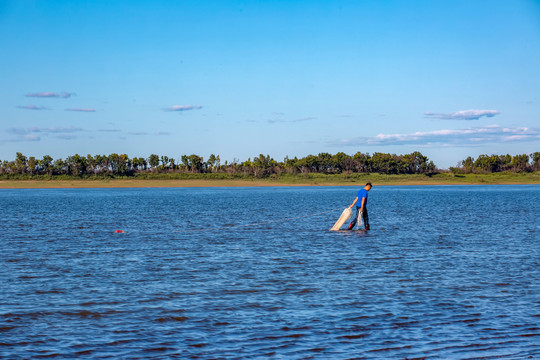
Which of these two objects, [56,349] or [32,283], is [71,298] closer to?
[32,283]

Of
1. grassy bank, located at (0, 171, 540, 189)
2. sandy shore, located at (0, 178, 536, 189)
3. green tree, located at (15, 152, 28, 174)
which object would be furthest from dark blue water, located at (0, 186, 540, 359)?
green tree, located at (15, 152, 28, 174)

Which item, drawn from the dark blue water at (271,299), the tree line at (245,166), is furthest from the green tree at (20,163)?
the dark blue water at (271,299)

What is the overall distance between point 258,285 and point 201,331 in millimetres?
4440

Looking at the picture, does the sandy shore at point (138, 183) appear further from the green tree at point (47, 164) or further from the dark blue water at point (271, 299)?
the dark blue water at point (271, 299)

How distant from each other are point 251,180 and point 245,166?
2085cm

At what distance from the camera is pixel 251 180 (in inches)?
6619

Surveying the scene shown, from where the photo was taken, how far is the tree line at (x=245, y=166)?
6777 inches

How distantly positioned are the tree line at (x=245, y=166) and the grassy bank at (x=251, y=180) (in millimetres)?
6461

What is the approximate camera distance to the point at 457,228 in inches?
1313

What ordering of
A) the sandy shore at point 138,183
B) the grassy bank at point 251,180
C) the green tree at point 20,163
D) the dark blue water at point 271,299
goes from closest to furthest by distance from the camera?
the dark blue water at point 271,299 → the sandy shore at point 138,183 → the grassy bank at point 251,180 → the green tree at point 20,163

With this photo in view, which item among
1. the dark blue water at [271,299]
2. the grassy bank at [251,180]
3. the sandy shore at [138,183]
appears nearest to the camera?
the dark blue water at [271,299]

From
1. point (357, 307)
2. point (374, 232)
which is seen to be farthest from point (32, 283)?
point (374, 232)

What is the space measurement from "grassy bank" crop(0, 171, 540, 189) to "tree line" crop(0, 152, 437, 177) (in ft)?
21.2

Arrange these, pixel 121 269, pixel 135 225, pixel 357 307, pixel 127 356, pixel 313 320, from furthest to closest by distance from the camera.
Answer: pixel 135 225 < pixel 121 269 < pixel 357 307 < pixel 313 320 < pixel 127 356
